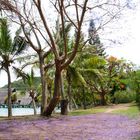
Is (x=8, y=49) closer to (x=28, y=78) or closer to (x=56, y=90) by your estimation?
(x=28, y=78)

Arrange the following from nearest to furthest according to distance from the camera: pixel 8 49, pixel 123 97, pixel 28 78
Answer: pixel 8 49 → pixel 28 78 → pixel 123 97

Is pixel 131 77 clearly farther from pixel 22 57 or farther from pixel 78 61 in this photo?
pixel 22 57

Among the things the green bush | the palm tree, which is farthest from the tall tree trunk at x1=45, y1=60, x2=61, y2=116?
the green bush

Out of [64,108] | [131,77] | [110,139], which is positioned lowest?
[110,139]

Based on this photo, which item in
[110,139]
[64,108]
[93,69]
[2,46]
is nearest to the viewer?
[110,139]

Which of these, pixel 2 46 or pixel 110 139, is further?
pixel 2 46

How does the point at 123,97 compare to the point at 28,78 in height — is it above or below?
below

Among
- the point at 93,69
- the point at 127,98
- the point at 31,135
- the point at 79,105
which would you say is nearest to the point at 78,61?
the point at 93,69

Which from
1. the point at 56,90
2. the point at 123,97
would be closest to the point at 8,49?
the point at 56,90

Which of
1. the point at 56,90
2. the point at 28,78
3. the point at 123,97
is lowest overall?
the point at 56,90

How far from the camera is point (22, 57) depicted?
1310 inches

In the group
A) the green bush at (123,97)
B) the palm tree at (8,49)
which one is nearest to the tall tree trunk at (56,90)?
the palm tree at (8,49)

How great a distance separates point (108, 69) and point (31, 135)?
34.7 metres

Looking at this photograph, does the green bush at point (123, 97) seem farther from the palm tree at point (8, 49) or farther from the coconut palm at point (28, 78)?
the palm tree at point (8, 49)
